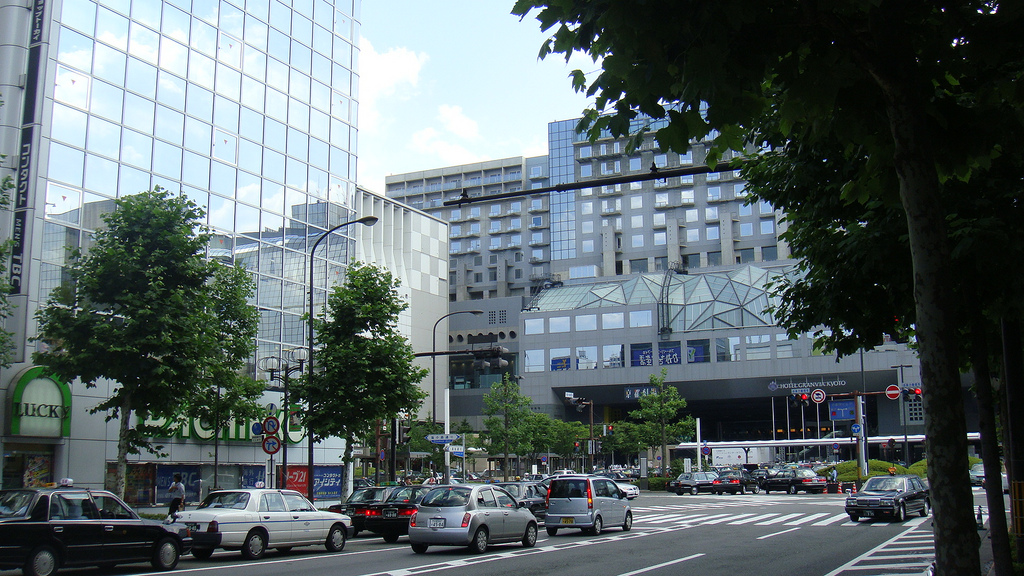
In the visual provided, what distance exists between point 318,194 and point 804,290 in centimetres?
3879

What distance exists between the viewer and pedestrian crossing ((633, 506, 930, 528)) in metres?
29.2

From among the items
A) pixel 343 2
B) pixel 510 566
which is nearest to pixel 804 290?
pixel 510 566

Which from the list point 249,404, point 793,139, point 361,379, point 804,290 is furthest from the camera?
point 249,404

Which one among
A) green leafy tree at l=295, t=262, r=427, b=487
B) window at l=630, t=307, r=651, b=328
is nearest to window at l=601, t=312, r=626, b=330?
window at l=630, t=307, r=651, b=328

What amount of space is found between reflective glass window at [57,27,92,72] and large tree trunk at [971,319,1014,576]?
33.5 m

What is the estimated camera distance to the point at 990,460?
12438mm

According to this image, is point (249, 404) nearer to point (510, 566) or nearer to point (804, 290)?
point (510, 566)

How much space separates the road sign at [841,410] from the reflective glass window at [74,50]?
7153 cm

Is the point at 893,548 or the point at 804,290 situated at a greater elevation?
the point at 804,290

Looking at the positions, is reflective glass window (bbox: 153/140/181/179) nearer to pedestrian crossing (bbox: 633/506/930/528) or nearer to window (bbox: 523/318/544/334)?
pedestrian crossing (bbox: 633/506/930/528)

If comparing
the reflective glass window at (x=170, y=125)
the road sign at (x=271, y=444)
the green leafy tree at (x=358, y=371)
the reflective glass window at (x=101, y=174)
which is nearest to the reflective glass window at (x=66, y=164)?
the reflective glass window at (x=101, y=174)

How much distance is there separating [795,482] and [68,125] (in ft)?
154

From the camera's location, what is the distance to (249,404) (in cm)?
3328

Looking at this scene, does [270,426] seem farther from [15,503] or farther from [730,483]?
[730,483]
